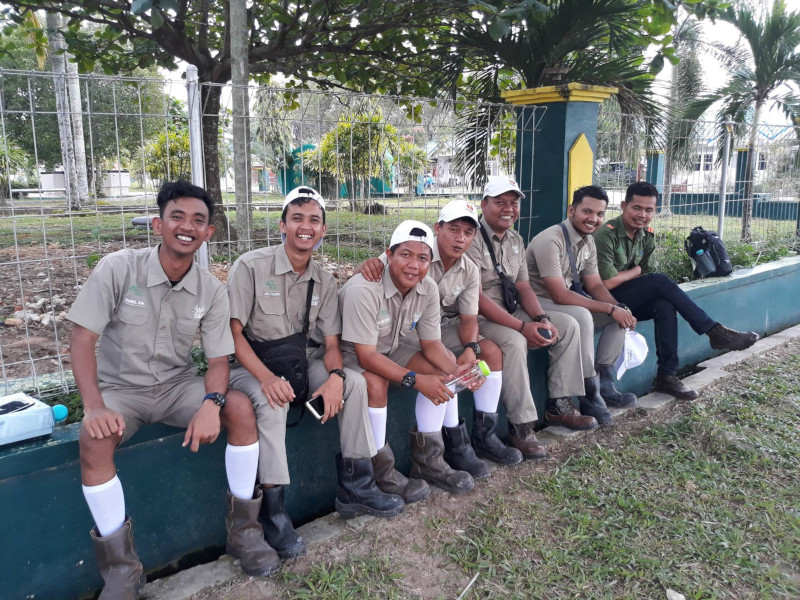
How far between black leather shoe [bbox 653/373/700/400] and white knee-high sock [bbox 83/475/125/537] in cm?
364

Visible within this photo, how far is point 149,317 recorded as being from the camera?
2574 millimetres

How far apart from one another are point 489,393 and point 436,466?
1.76 feet

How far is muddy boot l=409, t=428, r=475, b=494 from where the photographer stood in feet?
10.3

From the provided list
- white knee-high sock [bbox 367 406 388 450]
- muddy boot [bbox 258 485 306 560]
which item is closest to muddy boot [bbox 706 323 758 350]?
white knee-high sock [bbox 367 406 388 450]

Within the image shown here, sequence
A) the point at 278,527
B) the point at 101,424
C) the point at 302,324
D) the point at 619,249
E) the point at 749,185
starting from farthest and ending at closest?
the point at 749,185 → the point at 619,249 → the point at 302,324 → the point at 278,527 → the point at 101,424

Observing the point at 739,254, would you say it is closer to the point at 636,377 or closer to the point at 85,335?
the point at 636,377

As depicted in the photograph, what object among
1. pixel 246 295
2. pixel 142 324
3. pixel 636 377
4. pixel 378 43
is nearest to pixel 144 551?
pixel 142 324

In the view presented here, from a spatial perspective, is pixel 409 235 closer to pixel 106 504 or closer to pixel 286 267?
pixel 286 267

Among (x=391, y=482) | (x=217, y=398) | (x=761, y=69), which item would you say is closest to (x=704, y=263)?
(x=391, y=482)

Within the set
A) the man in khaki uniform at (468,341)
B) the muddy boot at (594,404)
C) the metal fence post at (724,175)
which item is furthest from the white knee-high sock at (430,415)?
the metal fence post at (724,175)

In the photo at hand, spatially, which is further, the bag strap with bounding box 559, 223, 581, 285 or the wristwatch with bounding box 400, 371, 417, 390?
the bag strap with bounding box 559, 223, 581, 285

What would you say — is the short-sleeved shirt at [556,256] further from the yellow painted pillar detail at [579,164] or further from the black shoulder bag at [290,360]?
the black shoulder bag at [290,360]

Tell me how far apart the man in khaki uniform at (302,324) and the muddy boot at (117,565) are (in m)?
0.56

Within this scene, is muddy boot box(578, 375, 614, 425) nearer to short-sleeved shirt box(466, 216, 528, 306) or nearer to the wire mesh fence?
short-sleeved shirt box(466, 216, 528, 306)
